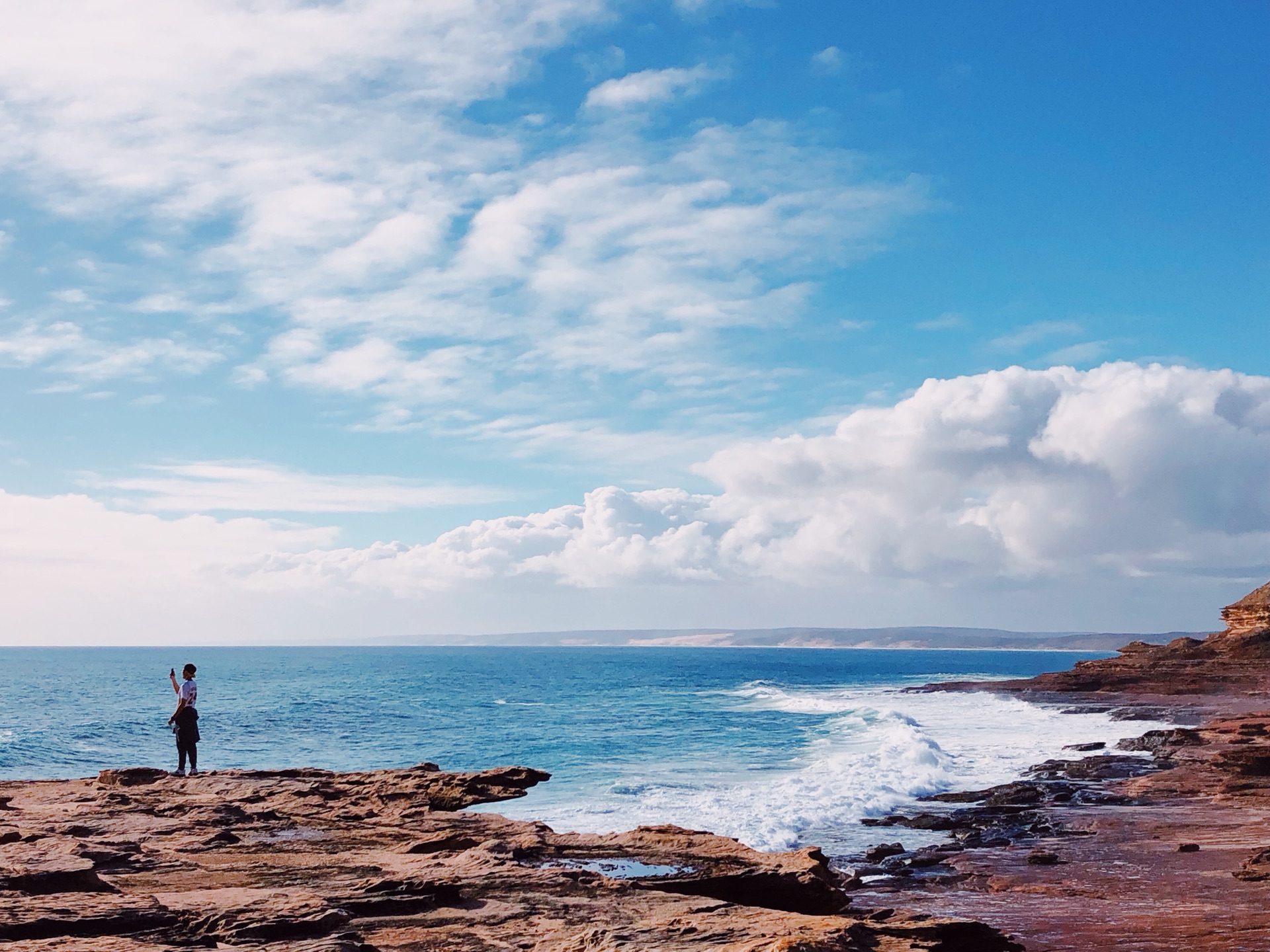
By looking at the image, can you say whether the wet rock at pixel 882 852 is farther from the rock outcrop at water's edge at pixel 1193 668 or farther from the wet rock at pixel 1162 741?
the rock outcrop at water's edge at pixel 1193 668

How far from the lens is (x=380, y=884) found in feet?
28.6

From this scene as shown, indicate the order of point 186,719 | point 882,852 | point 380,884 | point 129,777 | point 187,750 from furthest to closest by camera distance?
1. point 882,852
2. point 187,750
3. point 186,719
4. point 129,777
5. point 380,884

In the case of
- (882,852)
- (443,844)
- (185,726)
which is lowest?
(882,852)

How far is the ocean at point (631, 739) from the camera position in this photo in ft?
85.9

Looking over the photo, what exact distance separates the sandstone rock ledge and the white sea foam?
10502mm

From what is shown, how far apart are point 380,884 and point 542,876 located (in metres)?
1.57

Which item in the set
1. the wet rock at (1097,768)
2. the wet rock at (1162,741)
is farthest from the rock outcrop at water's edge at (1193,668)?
the wet rock at (1097,768)

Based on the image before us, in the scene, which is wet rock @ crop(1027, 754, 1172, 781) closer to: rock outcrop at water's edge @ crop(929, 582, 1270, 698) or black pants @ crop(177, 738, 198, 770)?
black pants @ crop(177, 738, 198, 770)

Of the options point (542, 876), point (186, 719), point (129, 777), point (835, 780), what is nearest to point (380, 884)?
point (542, 876)

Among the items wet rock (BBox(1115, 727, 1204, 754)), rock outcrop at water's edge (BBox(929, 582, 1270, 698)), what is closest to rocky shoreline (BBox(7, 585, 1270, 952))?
wet rock (BBox(1115, 727, 1204, 754))

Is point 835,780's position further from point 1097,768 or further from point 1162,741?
point 1162,741

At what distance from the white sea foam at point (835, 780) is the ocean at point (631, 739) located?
0.34 feet

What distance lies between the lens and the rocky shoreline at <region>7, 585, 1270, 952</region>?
725 cm

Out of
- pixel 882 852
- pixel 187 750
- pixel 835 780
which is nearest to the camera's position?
A: pixel 187 750
